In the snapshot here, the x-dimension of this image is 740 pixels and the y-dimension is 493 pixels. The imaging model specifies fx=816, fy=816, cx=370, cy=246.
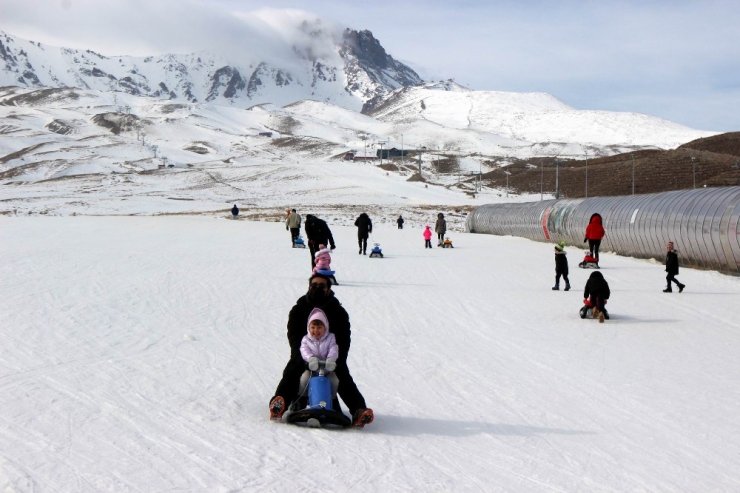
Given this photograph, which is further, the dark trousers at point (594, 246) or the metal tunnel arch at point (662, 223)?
the dark trousers at point (594, 246)

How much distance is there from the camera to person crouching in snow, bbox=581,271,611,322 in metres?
14.4

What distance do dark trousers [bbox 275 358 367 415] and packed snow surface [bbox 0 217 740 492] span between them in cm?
25

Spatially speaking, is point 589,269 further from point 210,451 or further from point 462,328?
point 210,451

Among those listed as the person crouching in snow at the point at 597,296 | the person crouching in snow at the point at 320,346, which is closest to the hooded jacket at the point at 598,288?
the person crouching in snow at the point at 597,296

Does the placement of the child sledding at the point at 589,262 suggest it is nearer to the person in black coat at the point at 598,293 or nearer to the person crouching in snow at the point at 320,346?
the person in black coat at the point at 598,293

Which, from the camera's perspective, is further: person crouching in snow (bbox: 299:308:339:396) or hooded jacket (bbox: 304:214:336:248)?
hooded jacket (bbox: 304:214:336:248)

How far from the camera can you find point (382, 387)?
911 centimetres

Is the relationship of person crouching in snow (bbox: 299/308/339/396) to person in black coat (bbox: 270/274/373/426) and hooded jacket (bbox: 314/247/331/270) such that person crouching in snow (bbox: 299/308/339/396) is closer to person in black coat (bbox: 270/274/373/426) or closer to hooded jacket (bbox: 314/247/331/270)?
person in black coat (bbox: 270/274/373/426)

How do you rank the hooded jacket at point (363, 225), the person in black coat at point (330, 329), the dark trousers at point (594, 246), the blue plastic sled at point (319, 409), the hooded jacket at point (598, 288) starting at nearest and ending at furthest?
the blue plastic sled at point (319, 409), the person in black coat at point (330, 329), the hooded jacket at point (598, 288), the dark trousers at point (594, 246), the hooded jacket at point (363, 225)

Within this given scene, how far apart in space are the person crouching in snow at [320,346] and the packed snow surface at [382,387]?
0.55 meters

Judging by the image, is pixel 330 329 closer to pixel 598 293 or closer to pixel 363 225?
pixel 598 293

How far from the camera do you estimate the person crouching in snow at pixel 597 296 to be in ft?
47.3

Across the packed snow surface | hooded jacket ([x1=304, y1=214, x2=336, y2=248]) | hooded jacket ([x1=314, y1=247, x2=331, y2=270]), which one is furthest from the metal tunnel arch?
hooded jacket ([x1=314, y1=247, x2=331, y2=270])

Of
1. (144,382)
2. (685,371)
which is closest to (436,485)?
(144,382)
